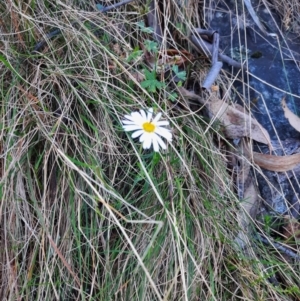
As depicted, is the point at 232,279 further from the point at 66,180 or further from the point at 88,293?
the point at 66,180

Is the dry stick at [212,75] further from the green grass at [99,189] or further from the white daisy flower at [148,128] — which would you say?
the white daisy flower at [148,128]

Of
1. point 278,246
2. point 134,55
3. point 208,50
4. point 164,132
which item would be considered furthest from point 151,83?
point 278,246

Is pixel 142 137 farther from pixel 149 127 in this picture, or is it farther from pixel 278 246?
pixel 278 246

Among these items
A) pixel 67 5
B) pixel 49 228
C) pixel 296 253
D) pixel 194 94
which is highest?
pixel 67 5

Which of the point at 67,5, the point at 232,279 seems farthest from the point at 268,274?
the point at 67,5

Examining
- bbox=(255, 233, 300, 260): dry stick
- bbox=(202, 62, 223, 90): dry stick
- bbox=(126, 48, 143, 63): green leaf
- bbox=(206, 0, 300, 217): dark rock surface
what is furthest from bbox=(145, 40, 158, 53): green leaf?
bbox=(255, 233, 300, 260): dry stick

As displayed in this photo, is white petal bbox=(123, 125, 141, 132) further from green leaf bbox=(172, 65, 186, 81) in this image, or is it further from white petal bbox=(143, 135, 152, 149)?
green leaf bbox=(172, 65, 186, 81)
